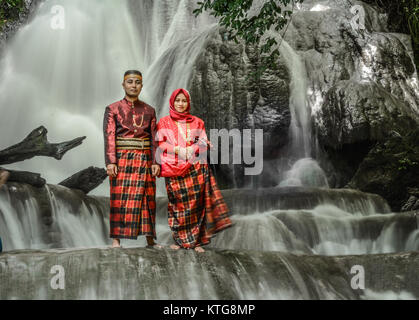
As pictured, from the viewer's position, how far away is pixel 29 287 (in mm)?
3375

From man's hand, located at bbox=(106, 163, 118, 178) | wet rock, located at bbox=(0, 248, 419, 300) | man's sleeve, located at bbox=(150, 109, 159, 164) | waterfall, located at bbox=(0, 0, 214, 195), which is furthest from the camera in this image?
waterfall, located at bbox=(0, 0, 214, 195)

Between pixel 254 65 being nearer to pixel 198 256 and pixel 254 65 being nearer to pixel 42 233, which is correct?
pixel 42 233

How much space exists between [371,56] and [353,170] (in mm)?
2949

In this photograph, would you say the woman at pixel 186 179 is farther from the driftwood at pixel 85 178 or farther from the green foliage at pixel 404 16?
the green foliage at pixel 404 16

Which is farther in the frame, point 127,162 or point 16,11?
point 16,11

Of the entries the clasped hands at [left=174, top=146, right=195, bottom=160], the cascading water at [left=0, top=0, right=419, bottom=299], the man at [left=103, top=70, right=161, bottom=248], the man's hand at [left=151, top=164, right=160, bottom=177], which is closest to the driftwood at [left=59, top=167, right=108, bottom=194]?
the cascading water at [left=0, top=0, right=419, bottom=299]

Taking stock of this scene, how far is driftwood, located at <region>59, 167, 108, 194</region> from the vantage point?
6094mm

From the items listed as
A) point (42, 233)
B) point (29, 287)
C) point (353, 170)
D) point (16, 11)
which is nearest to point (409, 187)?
point (353, 170)

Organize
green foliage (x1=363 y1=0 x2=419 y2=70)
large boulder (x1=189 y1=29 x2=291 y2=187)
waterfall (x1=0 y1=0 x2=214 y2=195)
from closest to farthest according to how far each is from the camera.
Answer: large boulder (x1=189 y1=29 x2=291 y2=187) < waterfall (x1=0 y1=0 x2=214 y2=195) < green foliage (x1=363 y1=0 x2=419 y2=70)

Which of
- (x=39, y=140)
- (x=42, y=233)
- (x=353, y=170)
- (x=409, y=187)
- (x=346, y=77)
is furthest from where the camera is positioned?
(x=346, y=77)

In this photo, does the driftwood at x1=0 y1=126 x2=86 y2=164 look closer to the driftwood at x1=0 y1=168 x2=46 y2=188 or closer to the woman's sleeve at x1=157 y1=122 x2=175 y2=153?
the driftwood at x1=0 y1=168 x2=46 y2=188

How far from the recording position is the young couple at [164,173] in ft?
12.5

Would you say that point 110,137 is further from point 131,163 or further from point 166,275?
point 166,275

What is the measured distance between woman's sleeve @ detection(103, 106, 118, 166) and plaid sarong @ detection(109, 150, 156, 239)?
0.09 m
